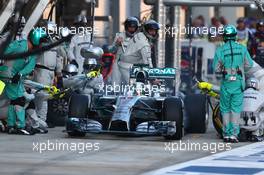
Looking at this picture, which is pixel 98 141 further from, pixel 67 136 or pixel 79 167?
pixel 79 167

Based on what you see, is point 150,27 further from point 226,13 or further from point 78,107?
point 226,13

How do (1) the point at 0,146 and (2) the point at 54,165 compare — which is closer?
(2) the point at 54,165

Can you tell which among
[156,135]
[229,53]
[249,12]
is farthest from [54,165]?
[249,12]

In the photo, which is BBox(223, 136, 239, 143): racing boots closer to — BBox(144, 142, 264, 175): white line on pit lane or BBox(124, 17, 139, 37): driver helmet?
BBox(144, 142, 264, 175): white line on pit lane

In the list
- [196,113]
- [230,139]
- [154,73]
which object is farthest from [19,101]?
[230,139]

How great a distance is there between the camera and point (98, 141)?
1656 centimetres

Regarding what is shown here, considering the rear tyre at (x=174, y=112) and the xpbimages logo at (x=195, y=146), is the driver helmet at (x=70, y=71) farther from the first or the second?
the xpbimages logo at (x=195, y=146)

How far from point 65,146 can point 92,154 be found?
3.65 feet

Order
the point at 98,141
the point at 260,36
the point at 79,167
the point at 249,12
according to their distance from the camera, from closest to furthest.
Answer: the point at 79,167, the point at 98,141, the point at 260,36, the point at 249,12

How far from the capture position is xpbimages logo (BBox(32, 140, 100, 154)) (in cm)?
1518

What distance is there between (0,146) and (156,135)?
8.37ft

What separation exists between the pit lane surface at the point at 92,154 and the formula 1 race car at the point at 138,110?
22cm

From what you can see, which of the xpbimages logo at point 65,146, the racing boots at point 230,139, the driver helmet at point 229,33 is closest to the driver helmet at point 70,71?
the xpbimages logo at point 65,146

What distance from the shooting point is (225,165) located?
43.7 ft
